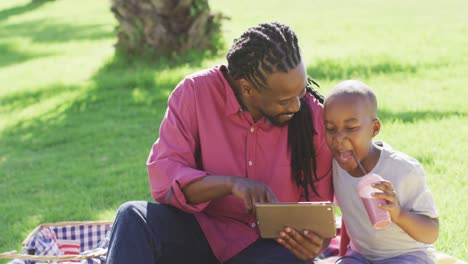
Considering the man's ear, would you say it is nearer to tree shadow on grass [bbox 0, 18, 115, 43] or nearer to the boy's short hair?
the boy's short hair

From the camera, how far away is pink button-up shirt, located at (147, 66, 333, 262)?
136 inches

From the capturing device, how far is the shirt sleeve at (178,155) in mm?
3316

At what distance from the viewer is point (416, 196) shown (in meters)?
3.32

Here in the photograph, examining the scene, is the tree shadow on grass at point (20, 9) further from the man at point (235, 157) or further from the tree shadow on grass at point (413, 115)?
the man at point (235, 157)

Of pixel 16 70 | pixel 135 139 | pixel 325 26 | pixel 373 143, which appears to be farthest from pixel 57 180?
pixel 325 26

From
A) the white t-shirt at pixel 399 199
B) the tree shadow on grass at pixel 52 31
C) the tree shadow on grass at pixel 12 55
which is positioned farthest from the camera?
the tree shadow on grass at pixel 52 31

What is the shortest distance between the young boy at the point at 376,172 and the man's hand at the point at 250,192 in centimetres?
40

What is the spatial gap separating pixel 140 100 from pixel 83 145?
3.94ft

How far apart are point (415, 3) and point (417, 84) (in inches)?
241

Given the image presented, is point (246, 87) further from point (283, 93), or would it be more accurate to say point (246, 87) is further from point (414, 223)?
point (414, 223)

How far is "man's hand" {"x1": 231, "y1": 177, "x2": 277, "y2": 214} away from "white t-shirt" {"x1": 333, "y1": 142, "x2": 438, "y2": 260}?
20.2 inches

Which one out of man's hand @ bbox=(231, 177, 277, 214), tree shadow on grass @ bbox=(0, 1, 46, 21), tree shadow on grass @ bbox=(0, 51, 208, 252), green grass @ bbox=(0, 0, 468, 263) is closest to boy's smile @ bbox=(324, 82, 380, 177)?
man's hand @ bbox=(231, 177, 277, 214)

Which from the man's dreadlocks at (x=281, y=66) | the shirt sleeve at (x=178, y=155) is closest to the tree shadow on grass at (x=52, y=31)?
the shirt sleeve at (x=178, y=155)

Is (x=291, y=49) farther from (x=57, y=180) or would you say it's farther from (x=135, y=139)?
(x=135, y=139)
